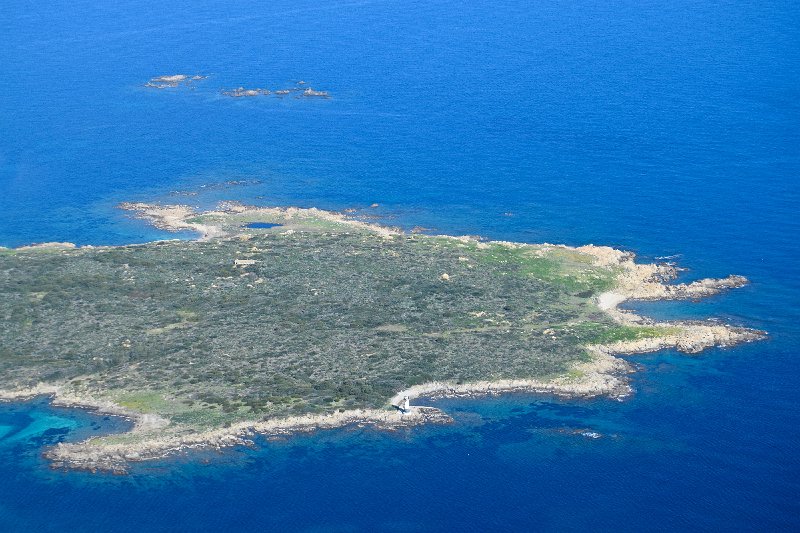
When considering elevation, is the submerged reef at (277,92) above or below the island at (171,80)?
below

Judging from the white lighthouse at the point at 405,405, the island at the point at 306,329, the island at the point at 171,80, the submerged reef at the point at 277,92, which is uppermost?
the island at the point at 171,80

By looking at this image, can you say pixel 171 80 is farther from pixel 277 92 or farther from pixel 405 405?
pixel 405 405

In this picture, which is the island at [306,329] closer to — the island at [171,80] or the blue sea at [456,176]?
the blue sea at [456,176]

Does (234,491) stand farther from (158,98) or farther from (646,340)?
(158,98)

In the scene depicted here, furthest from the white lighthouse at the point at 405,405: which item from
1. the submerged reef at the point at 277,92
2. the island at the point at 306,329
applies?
the submerged reef at the point at 277,92

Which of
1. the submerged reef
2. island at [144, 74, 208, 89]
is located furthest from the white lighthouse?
island at [144, 74, 208, 89]

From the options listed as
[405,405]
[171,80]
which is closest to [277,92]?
[171,80]
